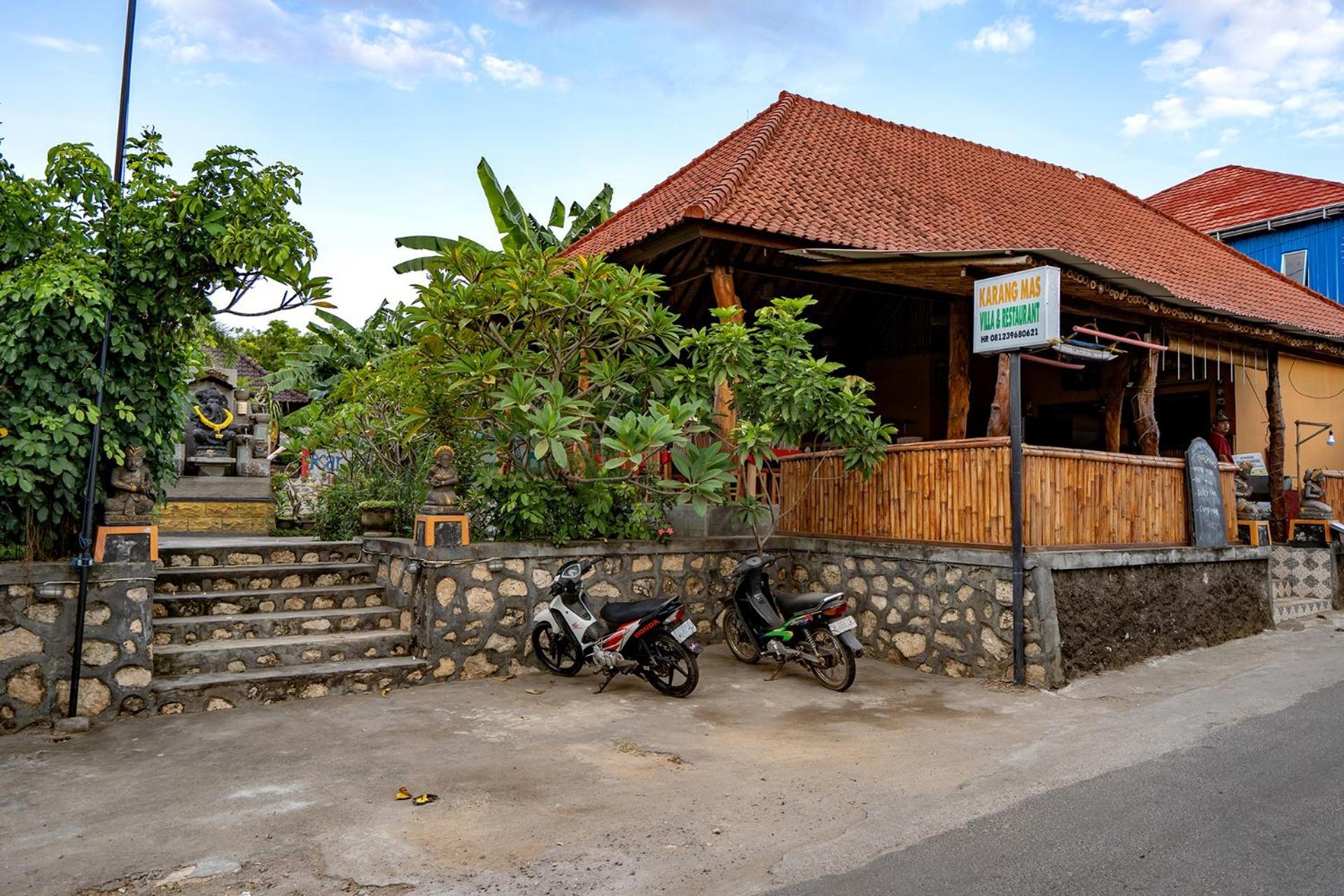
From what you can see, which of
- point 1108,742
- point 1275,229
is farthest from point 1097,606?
point 1275,229

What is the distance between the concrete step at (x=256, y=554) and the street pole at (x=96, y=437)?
176cm

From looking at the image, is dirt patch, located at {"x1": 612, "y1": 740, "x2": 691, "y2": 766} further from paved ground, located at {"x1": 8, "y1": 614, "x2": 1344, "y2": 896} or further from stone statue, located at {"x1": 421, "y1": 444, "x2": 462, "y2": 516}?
stone statue, located at {"x1": 421, "y1": 444, "x2": 462, "y2": 516}

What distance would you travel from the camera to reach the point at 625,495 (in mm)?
8727

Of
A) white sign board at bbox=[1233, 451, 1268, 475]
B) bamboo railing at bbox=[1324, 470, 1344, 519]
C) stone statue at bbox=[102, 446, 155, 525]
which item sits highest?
white sign board at bbox=[1233, 451, 1268, 475]

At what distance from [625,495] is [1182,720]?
4852mm

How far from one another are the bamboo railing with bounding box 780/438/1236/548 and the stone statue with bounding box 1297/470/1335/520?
317 centimetres

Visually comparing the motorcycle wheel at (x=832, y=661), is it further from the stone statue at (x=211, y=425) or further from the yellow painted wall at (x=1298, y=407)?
the stone statue at (x=211, y=425)

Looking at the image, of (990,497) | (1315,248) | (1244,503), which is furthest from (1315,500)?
(1315,248)

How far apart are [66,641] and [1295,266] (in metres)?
21.8

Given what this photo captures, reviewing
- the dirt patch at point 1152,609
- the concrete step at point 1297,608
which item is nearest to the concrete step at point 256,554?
the dirt patch at point 1152,609

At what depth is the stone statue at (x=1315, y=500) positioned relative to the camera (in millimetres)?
11781

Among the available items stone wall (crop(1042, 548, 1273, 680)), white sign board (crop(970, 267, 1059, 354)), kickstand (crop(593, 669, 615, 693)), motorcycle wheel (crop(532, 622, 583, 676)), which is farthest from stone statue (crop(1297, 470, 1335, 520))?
motorcycle wheel (crop(532, 622, 583, 676))

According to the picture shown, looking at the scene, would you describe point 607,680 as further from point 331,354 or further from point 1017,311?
point 331,354

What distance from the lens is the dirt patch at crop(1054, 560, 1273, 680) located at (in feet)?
25.5
